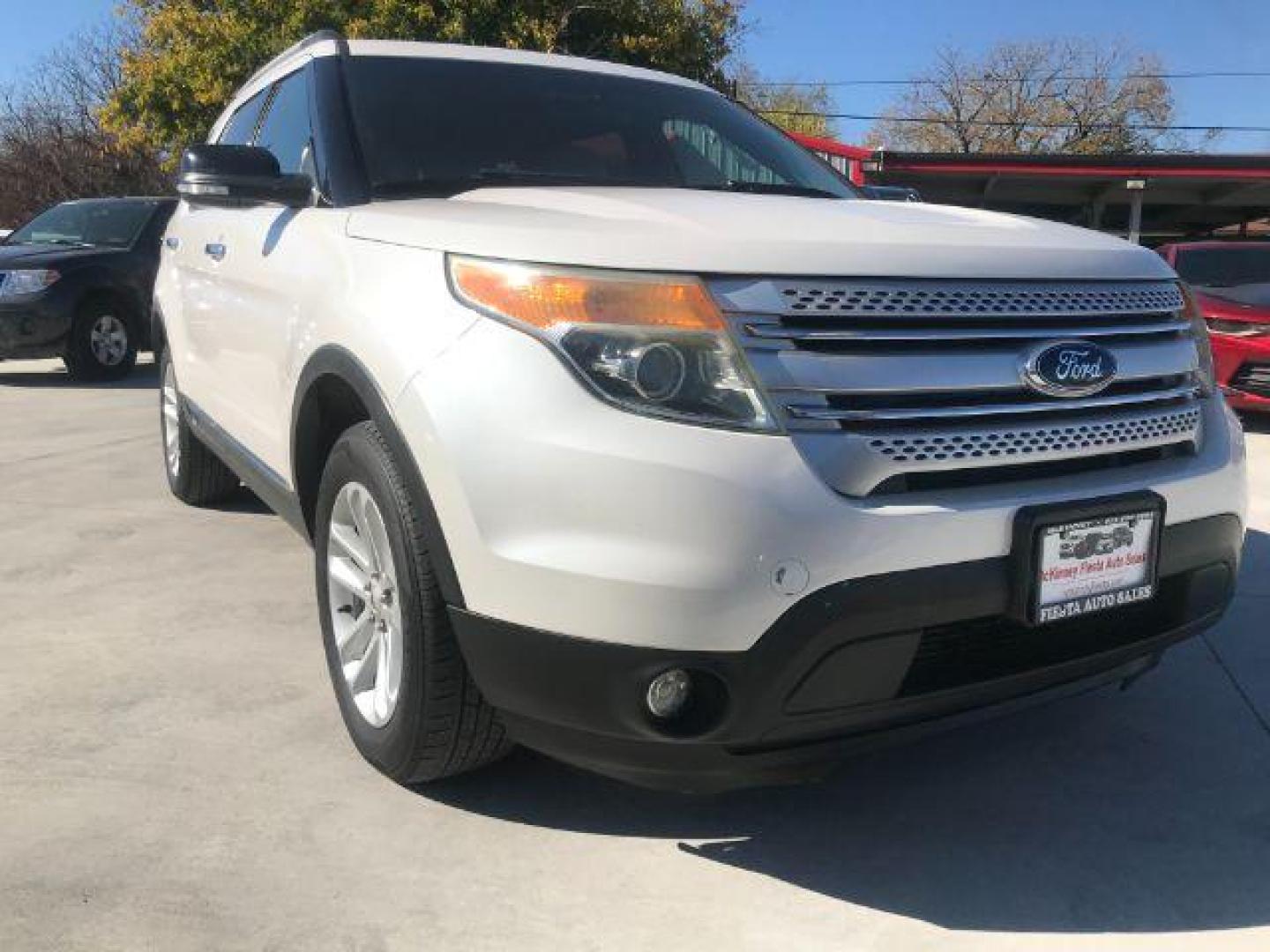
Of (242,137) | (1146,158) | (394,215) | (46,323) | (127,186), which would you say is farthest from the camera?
(127,186)

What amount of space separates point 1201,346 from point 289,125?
2.71 m

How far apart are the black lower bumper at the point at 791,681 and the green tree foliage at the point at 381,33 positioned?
14.1 metres

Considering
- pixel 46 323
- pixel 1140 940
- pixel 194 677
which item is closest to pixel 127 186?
pixel 46 323

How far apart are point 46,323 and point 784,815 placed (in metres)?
8.73

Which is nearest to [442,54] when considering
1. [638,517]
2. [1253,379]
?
[638,517]

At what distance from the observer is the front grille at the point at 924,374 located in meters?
2.03

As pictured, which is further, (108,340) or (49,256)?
(108,340)

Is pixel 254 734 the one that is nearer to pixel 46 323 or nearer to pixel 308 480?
pixel 308 480

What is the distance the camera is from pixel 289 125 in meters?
3.66

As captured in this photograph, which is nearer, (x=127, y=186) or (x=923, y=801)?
(x=923, y=801)

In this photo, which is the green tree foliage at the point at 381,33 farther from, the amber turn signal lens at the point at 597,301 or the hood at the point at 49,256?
the amber turn signal lens at the point at 597,301

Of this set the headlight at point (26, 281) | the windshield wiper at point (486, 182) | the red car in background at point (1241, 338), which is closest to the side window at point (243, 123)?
the windshield wiper at point (486, 182)

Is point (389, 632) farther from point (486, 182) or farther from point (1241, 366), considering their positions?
point (1241, 366)

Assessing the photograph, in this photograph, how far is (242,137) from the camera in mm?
4461
